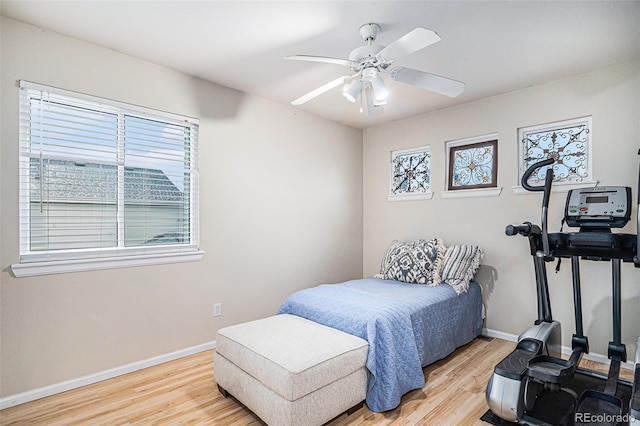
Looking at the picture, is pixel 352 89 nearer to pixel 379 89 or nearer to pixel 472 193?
pixel 379 89

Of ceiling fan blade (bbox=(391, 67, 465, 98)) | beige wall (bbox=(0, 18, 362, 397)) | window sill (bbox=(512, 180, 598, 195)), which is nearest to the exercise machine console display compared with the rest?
window sill (bbox=(512, 180, 598, 195))

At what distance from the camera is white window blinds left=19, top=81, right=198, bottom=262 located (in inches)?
91.0

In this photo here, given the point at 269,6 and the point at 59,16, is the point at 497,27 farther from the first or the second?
the point at 59,16

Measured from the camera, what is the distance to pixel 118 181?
2.66 meters

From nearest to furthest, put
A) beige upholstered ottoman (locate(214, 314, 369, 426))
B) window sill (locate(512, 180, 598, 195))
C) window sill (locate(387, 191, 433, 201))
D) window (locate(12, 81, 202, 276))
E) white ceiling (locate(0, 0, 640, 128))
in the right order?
beige upholstered ottoman (locate(214, 314, 369, 426))
white ceiling (locate(0, 0, 640, 128))
window (locate(12, 81, 202, 276))
window sill (locate(512, 180, 598, 195))
window sill (locate(387, 191, 433, 201))

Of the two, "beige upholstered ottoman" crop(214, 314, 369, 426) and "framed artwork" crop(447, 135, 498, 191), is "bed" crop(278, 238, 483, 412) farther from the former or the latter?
"framed artwork" crop(447, 135, 498, 191)

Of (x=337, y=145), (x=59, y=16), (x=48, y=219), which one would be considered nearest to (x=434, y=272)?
(x=337, y=145)

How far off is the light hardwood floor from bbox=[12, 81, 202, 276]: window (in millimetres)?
894

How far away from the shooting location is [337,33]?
231cm

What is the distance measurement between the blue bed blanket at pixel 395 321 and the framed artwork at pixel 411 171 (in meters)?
1.35

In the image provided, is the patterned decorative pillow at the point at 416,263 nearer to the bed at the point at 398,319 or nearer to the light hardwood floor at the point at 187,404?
the bed at the point at 398,319

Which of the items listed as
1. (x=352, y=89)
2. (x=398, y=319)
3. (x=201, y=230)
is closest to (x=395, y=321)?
(x=398, y=319)

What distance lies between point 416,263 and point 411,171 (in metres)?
1.35

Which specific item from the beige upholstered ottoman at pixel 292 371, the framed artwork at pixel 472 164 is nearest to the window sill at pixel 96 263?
the beige upholstered ottoman at pixel 292 371
